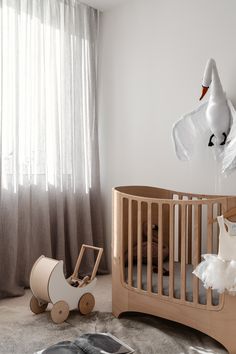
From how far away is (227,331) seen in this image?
1928mm

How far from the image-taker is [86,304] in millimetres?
2400

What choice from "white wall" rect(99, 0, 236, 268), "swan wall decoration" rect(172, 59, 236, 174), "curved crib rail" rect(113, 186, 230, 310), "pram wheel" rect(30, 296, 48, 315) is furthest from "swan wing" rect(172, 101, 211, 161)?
"pram wheel" rect(30, 296, 48, 315)

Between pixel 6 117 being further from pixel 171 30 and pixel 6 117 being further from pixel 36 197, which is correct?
pixel 171 30

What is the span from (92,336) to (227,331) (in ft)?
2.09

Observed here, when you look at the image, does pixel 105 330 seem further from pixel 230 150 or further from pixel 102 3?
pixel 102 3

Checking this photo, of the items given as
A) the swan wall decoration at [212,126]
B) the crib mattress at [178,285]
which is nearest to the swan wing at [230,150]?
the swan wall decoration at [212,126]

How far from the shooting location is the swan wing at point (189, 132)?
2.71 metres

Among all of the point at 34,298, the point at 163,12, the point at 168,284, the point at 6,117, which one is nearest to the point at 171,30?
the point at 163,12

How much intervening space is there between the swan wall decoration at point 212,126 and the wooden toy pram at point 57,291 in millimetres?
1077

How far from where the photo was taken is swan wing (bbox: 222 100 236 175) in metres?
2.37

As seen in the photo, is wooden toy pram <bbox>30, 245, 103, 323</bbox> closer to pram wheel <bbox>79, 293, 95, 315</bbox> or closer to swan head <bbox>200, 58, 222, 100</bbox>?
pram wheel <bbox>79, 293, 95, 315</bbox>

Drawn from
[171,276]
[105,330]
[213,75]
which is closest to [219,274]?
[171,276]

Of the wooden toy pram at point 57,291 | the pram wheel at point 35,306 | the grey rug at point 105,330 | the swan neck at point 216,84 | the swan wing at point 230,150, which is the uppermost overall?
the swan neck at point 216,84

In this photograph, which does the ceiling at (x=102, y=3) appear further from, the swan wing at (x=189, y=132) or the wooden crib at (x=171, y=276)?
the wooden crib at (x=171, y=276)
